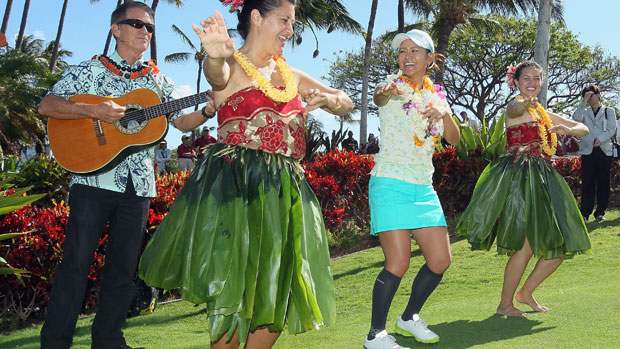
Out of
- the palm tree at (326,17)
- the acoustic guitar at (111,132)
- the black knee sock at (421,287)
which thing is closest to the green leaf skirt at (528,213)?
the black knee sock at (421,287)

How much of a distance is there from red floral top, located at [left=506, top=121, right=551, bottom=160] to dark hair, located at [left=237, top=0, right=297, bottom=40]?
278 centimetres

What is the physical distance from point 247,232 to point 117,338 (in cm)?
171

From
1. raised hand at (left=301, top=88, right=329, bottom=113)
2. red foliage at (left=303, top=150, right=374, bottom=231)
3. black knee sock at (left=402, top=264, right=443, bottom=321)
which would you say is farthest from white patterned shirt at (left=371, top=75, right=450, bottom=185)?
red foliage at (left=303, top=150, right=374, bottom=231)

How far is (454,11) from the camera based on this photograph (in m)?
24.2

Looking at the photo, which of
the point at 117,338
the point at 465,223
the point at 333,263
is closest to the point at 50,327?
the point at 117,338

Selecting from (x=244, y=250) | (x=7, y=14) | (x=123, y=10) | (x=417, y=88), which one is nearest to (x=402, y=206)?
(x=417, y=88)

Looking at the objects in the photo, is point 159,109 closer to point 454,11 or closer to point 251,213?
point 251,213

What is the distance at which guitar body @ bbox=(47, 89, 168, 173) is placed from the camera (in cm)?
392

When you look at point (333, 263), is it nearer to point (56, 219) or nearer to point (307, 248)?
point (56, 219)

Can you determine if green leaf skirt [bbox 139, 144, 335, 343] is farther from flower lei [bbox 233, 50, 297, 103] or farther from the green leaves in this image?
the green leaves

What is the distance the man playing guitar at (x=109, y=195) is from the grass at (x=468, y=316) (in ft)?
3.41

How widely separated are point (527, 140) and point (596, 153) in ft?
18.6

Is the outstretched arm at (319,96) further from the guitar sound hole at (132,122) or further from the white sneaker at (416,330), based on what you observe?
the white sneaker at (416,330)

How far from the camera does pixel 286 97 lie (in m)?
3.15
